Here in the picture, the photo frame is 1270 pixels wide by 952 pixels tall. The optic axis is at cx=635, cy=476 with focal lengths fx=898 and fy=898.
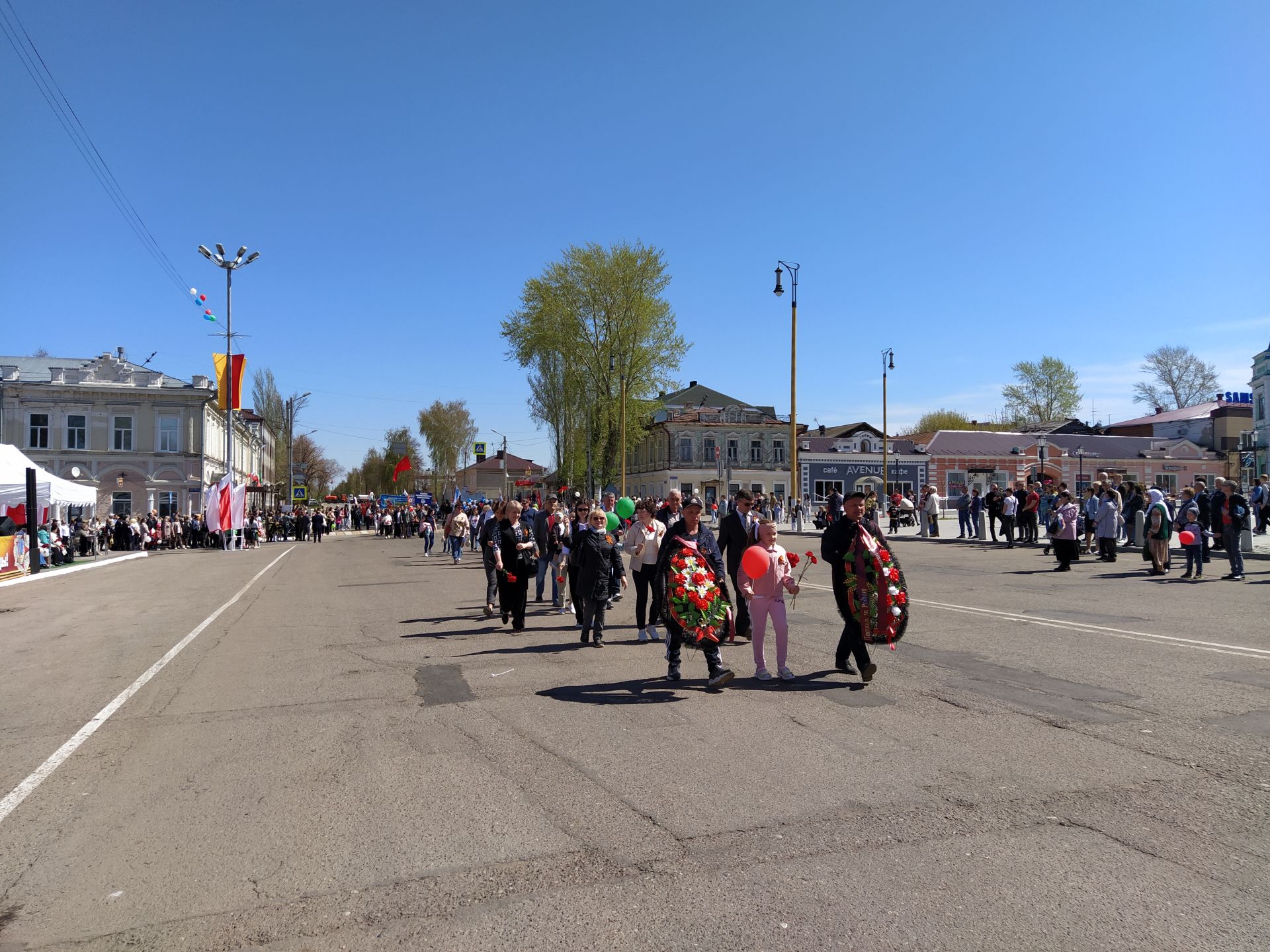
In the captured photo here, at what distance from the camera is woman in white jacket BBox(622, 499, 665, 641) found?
35.9 feet

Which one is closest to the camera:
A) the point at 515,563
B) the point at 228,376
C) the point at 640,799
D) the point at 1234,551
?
the point at 640,799

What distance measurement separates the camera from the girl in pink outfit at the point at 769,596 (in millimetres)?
8031

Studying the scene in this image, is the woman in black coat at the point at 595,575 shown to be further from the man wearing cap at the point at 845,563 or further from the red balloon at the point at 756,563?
the man wearing cap at the point at 845,563

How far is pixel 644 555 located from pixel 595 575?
0.73 meters

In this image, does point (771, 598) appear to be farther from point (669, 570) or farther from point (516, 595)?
point (516, 595)

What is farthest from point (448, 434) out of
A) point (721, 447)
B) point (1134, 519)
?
point (1134, 519)

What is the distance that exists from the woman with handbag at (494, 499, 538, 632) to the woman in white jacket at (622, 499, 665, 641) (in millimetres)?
1325

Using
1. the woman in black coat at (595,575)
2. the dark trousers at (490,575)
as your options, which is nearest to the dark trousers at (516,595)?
the dark trousers at (490,575)

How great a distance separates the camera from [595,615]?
1066 cm

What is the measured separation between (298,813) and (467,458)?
8823 centimetres

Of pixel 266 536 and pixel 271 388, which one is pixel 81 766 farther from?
pixel 271 388

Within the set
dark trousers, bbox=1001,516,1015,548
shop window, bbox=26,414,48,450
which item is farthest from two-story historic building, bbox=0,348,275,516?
dark trousers, bbox=1001,516,1015,548

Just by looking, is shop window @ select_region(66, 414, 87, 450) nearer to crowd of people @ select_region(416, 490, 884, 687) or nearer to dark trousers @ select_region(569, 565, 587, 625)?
crowd of people @ select_region(416, 490, 884, 687)

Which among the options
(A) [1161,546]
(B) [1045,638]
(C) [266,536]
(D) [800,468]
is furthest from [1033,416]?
(B) [1045,638]
